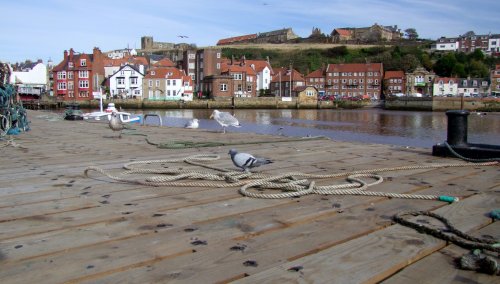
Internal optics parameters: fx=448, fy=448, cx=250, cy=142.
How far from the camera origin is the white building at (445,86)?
10594cm

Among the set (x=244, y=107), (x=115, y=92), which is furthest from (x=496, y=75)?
(x=115, y=92)

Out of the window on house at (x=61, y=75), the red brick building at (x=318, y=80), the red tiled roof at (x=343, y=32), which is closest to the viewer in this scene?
the window on house at (x=61, y=75)

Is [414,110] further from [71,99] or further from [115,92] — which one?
[71,99]

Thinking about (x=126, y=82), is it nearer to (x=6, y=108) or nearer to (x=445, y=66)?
(x=6, y=108)

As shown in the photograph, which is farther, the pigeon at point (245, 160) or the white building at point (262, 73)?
the white building at point (262, 73)

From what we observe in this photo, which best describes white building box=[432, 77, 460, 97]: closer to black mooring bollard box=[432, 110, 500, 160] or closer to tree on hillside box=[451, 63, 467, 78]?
tree on hillside box=[451, 63, 467, 78]

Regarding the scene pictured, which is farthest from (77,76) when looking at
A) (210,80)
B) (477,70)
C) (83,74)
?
(477,70)

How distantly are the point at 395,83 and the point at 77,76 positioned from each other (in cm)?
7390

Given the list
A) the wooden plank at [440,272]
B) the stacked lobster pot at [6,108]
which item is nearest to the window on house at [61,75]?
the stacked lobster pot at [6,108]

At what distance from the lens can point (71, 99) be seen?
3135 inches

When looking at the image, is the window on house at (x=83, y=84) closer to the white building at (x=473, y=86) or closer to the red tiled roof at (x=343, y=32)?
the white building at (x=473, y=86)

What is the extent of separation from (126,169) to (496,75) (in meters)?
116

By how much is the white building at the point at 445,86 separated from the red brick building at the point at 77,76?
3021 inches

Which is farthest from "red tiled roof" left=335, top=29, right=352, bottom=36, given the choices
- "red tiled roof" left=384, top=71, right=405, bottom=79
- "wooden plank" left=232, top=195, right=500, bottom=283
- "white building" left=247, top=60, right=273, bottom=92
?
"wooden plank" left=232, top=195, right=500, bottom=283
